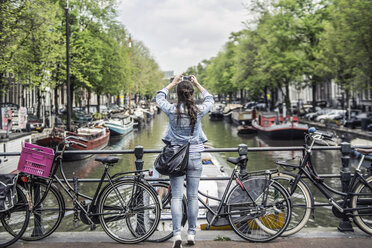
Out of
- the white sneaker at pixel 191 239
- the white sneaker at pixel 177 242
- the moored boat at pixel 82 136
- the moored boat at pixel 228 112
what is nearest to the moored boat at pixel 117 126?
the moored boat at pixel 82 136

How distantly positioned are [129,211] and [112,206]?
21 cm

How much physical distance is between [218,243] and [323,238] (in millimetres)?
1222

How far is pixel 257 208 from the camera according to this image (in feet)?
15.3

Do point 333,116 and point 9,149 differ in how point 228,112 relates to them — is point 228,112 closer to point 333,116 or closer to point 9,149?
point 333,116

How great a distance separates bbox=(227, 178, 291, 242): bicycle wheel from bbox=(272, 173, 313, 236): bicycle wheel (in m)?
0.16

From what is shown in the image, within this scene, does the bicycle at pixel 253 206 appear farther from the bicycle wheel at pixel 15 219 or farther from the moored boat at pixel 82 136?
the moored boat at pixel 82 136

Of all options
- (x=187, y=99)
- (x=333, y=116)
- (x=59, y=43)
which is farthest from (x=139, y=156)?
(x=333, y=116)

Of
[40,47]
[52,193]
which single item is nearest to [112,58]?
[40,47]

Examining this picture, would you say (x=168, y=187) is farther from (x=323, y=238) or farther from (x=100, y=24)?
(x=100, y=24)

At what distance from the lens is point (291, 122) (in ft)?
113

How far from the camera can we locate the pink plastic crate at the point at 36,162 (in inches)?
183

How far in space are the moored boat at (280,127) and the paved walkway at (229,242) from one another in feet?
94.9

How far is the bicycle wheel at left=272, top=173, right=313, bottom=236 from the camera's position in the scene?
4691mm

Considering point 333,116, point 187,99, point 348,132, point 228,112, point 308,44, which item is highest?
point 308,44
